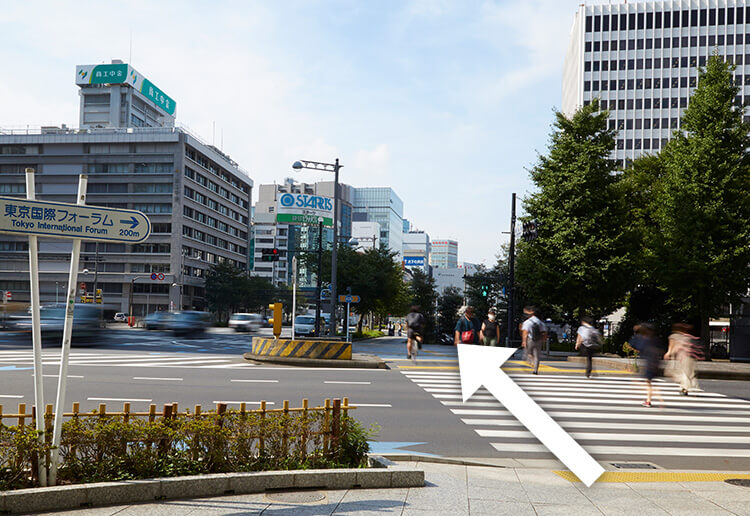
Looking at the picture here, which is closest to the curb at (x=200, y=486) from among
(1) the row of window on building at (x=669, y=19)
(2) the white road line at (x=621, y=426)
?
(2) the white road line at (x=621, y=426)

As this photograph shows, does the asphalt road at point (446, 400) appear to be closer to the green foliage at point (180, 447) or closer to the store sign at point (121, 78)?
the green foliage at point (180, 447)

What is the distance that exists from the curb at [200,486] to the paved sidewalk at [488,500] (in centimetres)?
12

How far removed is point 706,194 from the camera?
31094 mm

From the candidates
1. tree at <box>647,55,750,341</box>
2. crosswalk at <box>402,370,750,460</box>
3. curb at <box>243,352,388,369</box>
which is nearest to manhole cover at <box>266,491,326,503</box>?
crosswalk at <box>402,370,750,460</box>

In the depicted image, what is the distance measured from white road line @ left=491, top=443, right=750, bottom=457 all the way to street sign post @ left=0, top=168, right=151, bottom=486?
6.34 m

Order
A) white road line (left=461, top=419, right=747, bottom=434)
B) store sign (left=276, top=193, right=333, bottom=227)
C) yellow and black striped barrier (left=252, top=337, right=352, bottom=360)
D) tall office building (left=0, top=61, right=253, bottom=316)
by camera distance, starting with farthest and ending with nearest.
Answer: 1. tall office building (left=0, top=61, right=253, bottom=316)
2. store sign (left=276, top=193, right=333, bottom=227)
3. yellow and black striped barrier (left=252, top=337, right=352, bottom=360)
4. white road line (left=461, top=419, right=747, bottom=434)

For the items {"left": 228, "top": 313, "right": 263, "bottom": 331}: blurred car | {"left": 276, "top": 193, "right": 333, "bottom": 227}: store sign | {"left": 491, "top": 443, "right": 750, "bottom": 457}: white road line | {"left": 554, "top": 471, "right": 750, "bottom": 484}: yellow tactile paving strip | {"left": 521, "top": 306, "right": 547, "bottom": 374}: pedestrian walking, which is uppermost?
{"left": 276, "top": 193, "right": 333, "bottom": 227}: store sign

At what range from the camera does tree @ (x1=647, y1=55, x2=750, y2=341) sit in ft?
99.9

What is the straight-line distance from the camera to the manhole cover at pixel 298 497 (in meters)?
6.21

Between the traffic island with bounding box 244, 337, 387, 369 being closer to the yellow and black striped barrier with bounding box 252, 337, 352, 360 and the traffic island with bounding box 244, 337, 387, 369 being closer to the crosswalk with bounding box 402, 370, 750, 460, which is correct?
the yellow and black striped barrier with bounding box 252, 337, 352, 360

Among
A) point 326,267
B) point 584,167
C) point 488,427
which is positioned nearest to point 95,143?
point 326,267

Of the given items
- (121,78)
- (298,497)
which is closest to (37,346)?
(298,497)

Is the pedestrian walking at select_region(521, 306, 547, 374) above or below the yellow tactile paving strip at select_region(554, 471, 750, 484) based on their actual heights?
above

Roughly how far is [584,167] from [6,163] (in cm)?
8733
